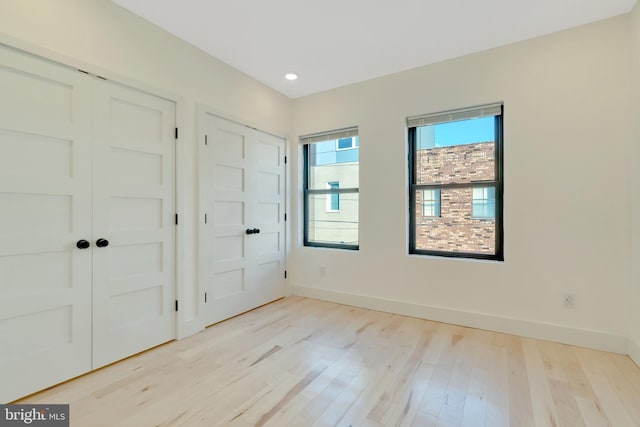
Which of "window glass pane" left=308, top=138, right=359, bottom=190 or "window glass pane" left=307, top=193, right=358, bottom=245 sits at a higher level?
"window glass pane" left=308, top=138, right=359, bottom=190

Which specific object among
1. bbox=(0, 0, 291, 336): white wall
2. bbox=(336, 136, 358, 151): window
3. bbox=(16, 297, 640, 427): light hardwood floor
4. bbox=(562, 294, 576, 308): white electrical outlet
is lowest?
bbox=(16, 297, 640, 427): light hardwood floor

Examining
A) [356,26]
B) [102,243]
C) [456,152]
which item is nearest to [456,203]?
[456,152]

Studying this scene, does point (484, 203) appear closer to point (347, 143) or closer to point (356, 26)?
point (347, 143)

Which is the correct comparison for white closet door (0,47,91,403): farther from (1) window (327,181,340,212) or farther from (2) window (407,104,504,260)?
(2) window (407,104,504,260)

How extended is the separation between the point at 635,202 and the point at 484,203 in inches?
41.7

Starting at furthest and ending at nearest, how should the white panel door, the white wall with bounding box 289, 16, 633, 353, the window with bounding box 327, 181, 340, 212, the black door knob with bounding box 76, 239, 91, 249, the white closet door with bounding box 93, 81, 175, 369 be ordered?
the window with bounding box 327, 181, 340, 212, the white panel door, the white wall with bounding box 289, 16, 633, 353, the white closet door with bounding box 93, 81, 175, 369, the black door knob with bounding box 76, 239, 91, 249

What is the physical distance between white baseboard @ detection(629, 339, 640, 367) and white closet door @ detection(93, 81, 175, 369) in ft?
12.3

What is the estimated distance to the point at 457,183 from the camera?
3.12 metres

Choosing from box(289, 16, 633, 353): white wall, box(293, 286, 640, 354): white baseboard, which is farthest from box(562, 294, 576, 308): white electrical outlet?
box(293, 286, 640, 354): white baseboard

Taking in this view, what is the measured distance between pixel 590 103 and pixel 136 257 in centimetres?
402

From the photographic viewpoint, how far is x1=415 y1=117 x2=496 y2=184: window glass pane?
9.84 feet

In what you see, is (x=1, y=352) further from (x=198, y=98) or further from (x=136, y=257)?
(x=198, y=98)

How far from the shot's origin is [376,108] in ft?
11.3

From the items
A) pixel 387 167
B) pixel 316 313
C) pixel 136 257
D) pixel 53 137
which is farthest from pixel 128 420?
pixel 387 167
